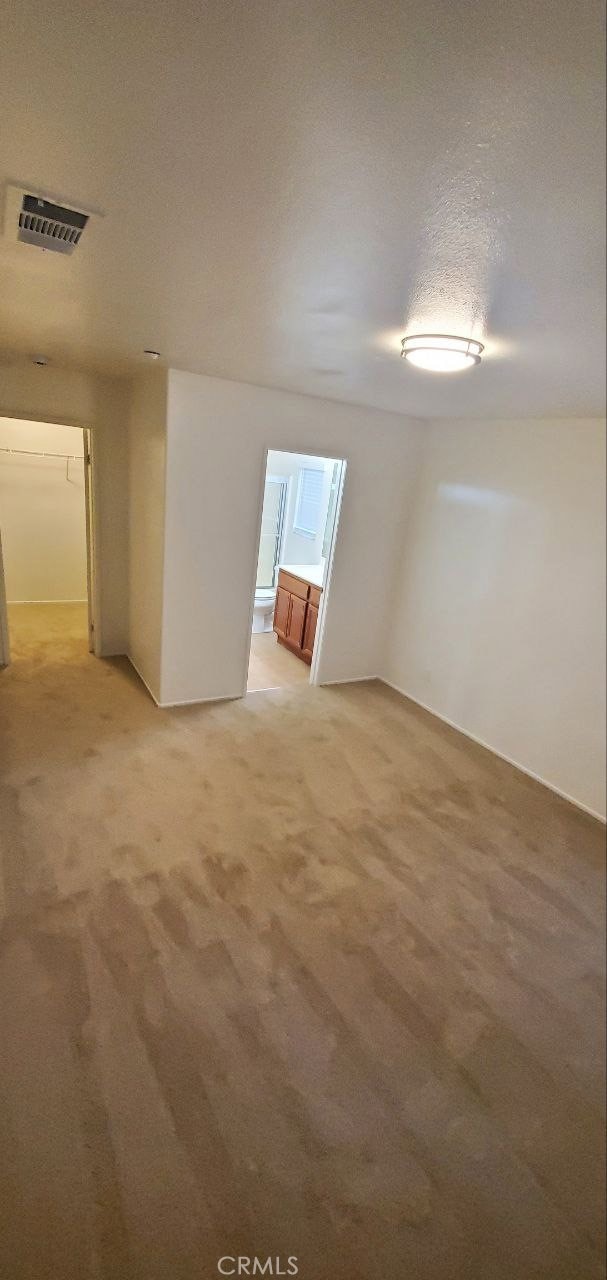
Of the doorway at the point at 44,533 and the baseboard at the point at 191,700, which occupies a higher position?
the doorway at the point at 44,533

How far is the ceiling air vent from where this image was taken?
1.19 metres

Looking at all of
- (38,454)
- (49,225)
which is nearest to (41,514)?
(38,454)

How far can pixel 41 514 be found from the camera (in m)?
5.61

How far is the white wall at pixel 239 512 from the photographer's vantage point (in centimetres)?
335

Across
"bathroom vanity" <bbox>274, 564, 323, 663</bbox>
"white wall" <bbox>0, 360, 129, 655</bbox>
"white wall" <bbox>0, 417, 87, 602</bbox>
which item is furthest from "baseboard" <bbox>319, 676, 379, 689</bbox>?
"white wall" <bbox>0, 417, 87, 602</bbox>

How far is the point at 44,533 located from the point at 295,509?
9.77 ft

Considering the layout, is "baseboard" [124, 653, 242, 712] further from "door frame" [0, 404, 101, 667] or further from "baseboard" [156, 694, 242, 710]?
"door frame" [0, 404, 101, 667]

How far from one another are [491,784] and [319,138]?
11.2ft

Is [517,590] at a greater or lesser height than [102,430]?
lesser

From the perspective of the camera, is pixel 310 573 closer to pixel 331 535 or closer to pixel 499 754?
pixel 331 535

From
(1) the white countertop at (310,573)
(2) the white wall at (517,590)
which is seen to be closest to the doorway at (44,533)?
(1) the white countertop at (310,573)

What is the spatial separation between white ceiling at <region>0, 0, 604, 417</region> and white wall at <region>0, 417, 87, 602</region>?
13.3 ft

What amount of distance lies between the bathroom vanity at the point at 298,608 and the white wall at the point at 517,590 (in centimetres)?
Answer: 93

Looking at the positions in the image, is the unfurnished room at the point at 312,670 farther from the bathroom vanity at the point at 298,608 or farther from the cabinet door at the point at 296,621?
the cabinet door at the point at 296,621
